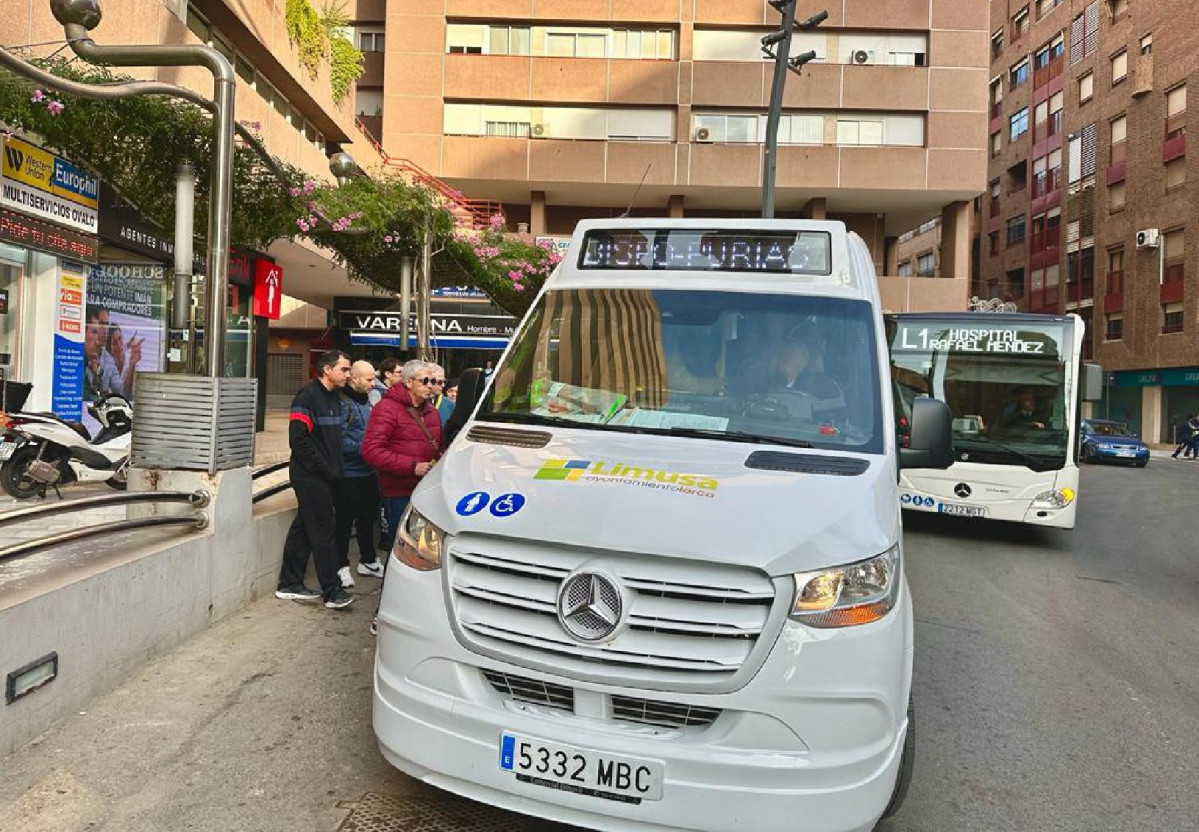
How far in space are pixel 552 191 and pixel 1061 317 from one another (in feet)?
80.2

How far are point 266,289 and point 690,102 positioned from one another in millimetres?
19019

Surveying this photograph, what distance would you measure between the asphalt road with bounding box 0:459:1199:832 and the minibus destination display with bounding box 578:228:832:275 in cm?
235

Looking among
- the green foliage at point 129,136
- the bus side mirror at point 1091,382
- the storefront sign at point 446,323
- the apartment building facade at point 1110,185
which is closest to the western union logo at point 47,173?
the green foliage at point 129,136

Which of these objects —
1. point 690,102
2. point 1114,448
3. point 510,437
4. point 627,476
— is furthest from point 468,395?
point 690,102

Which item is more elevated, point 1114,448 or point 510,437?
point 510,437

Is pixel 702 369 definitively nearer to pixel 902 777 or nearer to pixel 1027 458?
pixel 902 777

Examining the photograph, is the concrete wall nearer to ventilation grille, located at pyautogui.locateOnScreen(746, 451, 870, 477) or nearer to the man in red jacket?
the man in red jacket

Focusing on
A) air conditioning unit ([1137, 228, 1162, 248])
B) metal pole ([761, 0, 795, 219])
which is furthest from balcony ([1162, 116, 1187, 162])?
metal pole ([761, 0, 795, 219])

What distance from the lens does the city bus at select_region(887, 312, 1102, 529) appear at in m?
9.88

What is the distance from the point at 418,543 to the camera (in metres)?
3.03

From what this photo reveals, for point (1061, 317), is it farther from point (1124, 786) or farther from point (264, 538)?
point (264, 538)

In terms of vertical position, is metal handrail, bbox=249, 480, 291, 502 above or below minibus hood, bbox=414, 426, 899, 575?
below

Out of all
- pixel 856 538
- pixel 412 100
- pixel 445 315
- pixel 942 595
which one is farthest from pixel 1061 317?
pixel 412 100

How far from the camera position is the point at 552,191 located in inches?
1287
